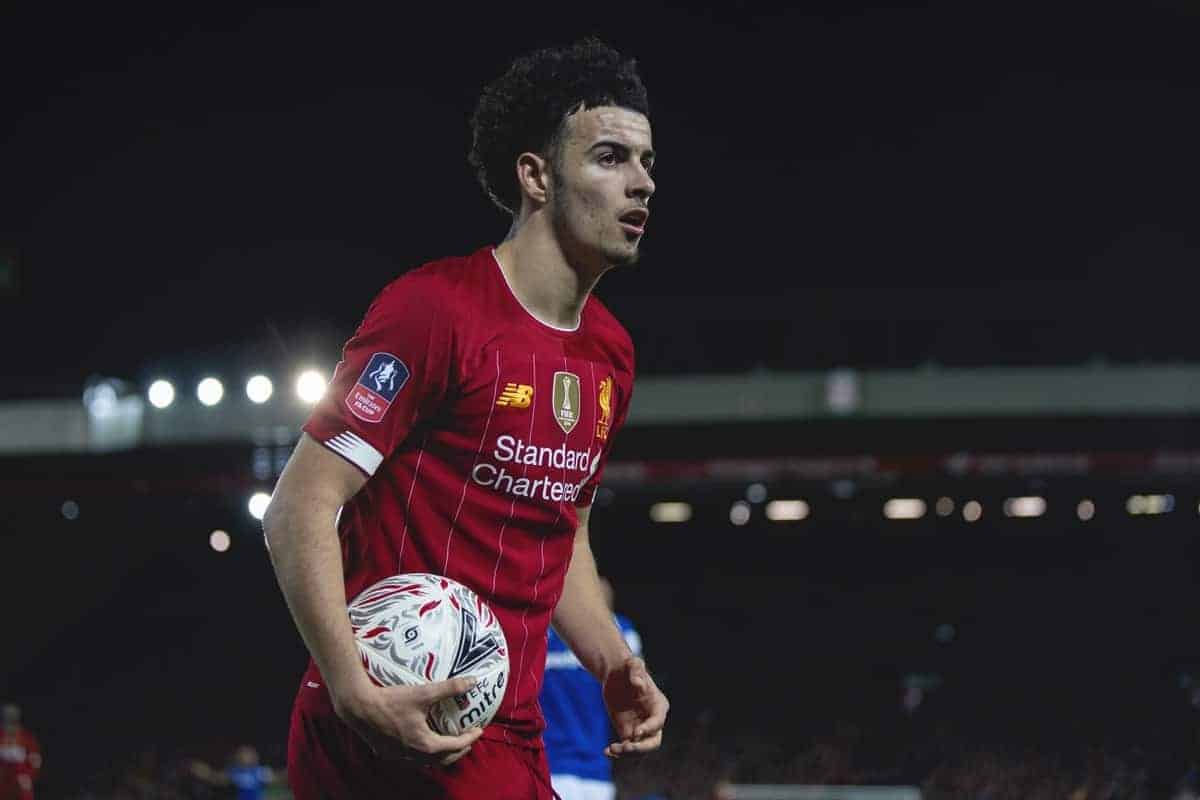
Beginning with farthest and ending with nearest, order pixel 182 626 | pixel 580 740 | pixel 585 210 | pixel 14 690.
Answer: pixel 182 626, pixel 14 690, pixel 580 740, pixel 585 210

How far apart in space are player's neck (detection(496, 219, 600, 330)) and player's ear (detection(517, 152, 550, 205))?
54 mm

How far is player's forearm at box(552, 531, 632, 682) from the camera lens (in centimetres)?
316

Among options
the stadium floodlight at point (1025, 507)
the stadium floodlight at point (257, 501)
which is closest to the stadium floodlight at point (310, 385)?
the stadium floodlight at point (257, 501)

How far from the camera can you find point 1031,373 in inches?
818

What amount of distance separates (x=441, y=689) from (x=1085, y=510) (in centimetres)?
2300

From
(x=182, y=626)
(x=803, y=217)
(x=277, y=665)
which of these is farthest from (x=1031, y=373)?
(x=182, y=626)

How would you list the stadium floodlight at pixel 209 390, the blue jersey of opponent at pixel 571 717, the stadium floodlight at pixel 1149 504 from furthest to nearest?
the stadium floodlight at pixel 1149 504, the stadium floodlight at pixel 209 390, the blue jersey of opponent at pixel 571 717

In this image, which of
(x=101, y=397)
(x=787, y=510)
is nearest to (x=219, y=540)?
(x=101, y=397)

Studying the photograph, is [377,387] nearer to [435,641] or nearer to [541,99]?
[435,641]

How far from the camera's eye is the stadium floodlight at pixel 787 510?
958 inches

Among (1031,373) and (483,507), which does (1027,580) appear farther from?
(483,507)

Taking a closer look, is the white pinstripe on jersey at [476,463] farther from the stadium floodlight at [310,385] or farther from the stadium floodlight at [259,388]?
the stadium floodlight at [259,388]

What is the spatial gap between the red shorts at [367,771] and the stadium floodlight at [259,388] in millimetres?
17512

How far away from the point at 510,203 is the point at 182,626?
23433 millimetres
